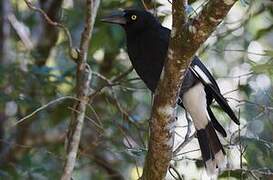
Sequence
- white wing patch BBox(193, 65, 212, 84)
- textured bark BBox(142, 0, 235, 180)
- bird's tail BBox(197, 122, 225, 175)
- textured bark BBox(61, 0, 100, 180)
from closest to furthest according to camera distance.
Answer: textured bark BBox(142, 0, 235, 180) → textured bark BBox(61, 0, 100, 180) → bird's tail BBox(197, 122, 225, 175) → white wing patch BBox(193, 65, 212, 84)

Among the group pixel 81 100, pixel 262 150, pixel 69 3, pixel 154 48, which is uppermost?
pixel 69 3

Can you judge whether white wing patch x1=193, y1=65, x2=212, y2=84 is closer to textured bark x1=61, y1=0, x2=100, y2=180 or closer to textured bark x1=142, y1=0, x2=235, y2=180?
textured bark x1=61, y1=0, x2=100, y2=180

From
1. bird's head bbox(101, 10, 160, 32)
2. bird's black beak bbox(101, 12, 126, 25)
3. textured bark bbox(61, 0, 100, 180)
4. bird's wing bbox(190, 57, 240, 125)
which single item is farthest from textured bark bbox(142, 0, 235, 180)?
bird's black beak bbox(101, 12, 126, 25)

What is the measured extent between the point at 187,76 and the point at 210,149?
0.44m

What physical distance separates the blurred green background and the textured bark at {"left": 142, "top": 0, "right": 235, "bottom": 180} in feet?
1.43

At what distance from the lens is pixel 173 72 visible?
7.99ft

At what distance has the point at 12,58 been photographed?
4992 millimetres

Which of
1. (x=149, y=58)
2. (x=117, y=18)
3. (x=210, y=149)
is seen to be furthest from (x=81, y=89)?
(x=210, y=149)

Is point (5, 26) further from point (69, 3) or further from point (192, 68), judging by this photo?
point (192, 68)

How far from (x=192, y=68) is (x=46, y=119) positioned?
175 cm

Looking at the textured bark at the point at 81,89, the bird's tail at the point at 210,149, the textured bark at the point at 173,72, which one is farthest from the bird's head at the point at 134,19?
the textured bark at the point at 173,72

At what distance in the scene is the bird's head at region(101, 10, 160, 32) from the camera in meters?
3.73

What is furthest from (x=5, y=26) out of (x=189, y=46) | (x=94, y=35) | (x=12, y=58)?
(x=189, y=46)

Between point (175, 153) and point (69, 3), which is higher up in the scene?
point (69, 3)
